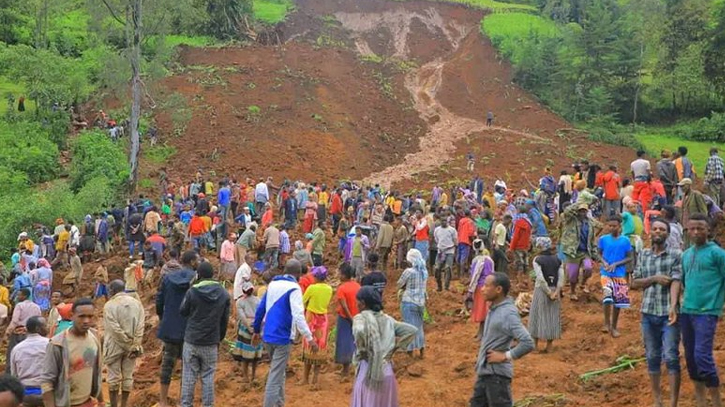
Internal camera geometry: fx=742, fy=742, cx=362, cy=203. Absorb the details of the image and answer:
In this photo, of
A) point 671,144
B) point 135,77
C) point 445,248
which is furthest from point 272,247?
point 671,144

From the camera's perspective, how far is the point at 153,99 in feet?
92.0

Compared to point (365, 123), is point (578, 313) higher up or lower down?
lower down

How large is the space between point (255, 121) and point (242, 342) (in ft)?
87.3

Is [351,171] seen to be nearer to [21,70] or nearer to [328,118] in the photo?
[328,118]

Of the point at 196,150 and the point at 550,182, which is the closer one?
the point at 550,182

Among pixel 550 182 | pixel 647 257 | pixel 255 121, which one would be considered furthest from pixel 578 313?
pixel 255 121

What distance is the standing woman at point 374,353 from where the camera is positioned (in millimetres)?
6141

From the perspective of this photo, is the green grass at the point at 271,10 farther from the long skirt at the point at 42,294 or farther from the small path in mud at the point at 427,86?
the long skirt at the point at 42,294

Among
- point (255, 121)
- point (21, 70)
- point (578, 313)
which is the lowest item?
point (578, 313)

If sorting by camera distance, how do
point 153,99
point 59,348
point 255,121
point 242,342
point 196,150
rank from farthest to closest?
point 255,121
point 196,150
point 153,99
point 242,342
point 59,348

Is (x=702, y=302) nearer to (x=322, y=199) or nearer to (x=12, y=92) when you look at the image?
(x=322, y=199)

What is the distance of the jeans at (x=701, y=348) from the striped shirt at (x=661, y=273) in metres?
0.45

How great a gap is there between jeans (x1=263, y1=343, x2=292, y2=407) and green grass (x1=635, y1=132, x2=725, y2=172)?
32.0m

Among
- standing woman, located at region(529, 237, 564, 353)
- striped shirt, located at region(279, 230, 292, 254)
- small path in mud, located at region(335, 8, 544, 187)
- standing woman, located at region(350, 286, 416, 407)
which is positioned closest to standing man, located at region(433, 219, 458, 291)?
striped shirt, located at region(279, 230, 292, 254)
